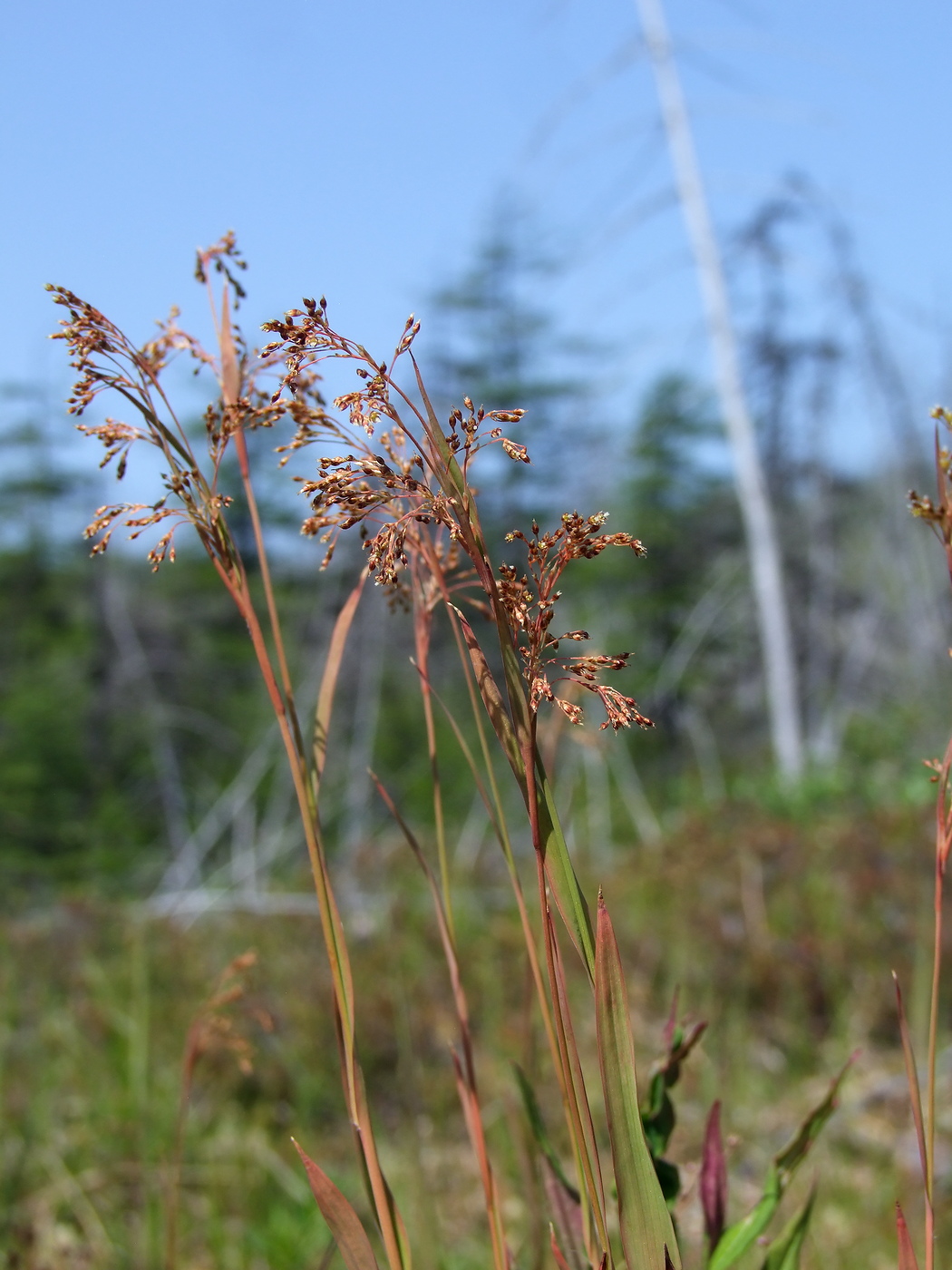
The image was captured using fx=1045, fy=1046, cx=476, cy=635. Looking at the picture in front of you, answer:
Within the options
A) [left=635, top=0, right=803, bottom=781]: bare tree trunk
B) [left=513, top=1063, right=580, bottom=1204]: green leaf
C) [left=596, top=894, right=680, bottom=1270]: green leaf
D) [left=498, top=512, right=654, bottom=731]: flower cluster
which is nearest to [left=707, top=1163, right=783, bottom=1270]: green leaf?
[left=513, top=1063, right=580, bottom=1204]: green leaf

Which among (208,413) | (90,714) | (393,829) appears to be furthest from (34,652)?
(208,413)

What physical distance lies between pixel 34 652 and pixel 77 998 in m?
6.56

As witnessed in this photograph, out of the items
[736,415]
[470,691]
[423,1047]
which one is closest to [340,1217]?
[470,691]

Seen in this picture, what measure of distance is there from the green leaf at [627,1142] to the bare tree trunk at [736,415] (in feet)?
31.5

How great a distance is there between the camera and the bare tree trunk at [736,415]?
978 centimetres

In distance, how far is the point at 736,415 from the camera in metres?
9.95

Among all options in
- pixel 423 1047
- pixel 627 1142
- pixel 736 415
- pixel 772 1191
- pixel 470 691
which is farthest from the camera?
pixel 736 415

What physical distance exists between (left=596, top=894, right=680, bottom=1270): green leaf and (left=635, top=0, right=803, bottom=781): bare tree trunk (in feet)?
31.5

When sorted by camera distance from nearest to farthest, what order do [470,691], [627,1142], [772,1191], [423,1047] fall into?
[627,1142] < [470,691] < [772,1191] < [423,1047]

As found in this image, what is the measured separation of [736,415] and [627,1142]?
9.98 metres

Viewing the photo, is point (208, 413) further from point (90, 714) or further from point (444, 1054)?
point (90, 714)

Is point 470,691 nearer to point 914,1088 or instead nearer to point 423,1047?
point 914,1088

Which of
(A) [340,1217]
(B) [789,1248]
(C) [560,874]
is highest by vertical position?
(C) [560,874]

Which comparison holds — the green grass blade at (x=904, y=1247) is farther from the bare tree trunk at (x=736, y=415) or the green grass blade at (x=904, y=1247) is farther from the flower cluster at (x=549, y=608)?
the bare tree trunk at (x=736, y=415)
